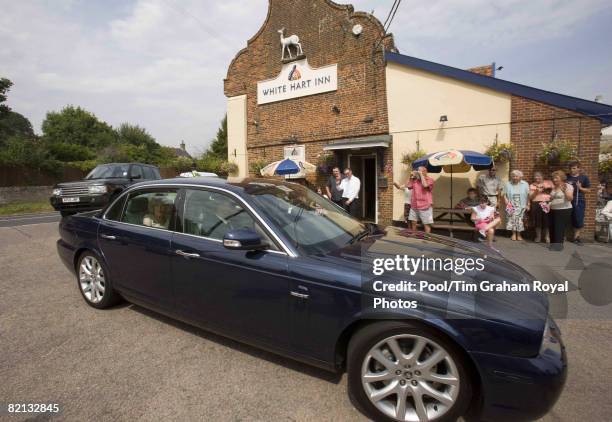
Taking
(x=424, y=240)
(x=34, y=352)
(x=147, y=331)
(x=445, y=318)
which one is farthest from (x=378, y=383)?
(x=34, y=352)

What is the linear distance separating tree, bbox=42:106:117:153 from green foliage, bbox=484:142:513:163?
160 feet

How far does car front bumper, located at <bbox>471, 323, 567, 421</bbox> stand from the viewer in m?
1.61

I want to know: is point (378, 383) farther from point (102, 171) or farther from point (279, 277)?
point (102, 171)

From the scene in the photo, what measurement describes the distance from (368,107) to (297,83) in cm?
300

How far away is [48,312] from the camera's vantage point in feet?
11.2

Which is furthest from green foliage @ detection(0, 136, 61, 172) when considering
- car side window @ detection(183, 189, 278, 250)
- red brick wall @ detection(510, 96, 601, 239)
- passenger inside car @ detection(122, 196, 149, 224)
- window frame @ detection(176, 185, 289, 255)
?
red brick wall @ detection(510, 96, 601, 239)

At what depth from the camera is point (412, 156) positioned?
8.63m

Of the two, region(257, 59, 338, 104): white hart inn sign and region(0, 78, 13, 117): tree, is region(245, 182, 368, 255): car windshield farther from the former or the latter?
region(0, 78, 13, 117): tree

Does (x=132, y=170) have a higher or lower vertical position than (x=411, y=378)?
higher

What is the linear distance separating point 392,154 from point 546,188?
3913 mm

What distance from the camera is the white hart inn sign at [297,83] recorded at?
10.3 m

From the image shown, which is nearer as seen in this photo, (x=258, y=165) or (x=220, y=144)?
(x=258, y=165)

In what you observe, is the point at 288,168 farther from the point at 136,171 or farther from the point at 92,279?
the point at 92,279

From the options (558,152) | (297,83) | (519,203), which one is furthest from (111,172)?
(558,152)
